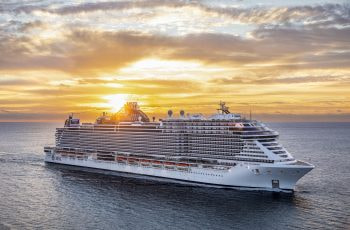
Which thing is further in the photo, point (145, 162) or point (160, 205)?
point (145, 162)

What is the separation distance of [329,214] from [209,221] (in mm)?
17913

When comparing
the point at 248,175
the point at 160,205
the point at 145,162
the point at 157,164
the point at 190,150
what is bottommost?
the point at 160,205

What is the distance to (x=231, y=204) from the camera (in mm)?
65125

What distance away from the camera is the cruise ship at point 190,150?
72250 mm

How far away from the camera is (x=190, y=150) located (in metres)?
86.1

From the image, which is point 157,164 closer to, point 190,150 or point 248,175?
point 190,150

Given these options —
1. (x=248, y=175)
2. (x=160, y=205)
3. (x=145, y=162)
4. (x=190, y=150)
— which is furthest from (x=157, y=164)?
(x=160, y=205)

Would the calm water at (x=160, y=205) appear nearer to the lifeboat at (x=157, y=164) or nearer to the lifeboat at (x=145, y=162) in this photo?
the lifeboat at (x=145, y=162)

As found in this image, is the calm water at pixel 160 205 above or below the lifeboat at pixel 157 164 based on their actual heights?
below

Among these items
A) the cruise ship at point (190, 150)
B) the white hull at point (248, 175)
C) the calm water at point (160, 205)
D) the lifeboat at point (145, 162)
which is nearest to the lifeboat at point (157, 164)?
the cruise ship at point (190, 150)

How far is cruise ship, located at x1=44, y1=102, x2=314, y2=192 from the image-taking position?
7225 cm

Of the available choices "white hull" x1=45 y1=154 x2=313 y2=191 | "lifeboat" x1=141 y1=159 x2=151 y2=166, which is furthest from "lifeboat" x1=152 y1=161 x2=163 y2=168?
"lifeboat" x1=141 y1=159 x2=151 y2=166

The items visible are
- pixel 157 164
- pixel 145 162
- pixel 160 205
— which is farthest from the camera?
pixel 145 162

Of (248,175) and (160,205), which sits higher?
(248,175)
